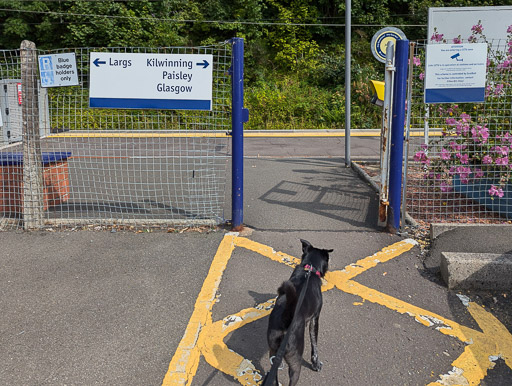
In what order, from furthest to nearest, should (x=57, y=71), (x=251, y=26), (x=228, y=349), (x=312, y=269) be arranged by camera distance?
1. (x=251, y=26)
2. (x=57, y=71)
3. (x=228, y=349)
4. (x=312, y=269)

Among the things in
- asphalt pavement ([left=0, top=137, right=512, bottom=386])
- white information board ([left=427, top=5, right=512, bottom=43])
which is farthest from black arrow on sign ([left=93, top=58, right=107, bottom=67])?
white information board ([left=427, top=5, right=512, bottom=43])

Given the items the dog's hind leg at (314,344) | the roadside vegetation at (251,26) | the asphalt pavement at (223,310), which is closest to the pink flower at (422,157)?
the asphalt pavement at (223,310)

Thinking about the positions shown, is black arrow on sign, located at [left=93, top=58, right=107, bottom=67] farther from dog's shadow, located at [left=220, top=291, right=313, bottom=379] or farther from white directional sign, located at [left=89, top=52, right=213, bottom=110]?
dog's shadow, located at [left=220, top=291, right=313, bottom=379]

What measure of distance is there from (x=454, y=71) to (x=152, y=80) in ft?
11.6

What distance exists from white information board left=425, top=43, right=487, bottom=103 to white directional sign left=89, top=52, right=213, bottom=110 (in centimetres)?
258

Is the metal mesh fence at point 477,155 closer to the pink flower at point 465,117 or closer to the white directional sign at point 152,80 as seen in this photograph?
the pink flower at point 465,117

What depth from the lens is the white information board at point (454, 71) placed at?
5.29 metres

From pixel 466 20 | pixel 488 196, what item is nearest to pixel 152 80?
pixel 488 196

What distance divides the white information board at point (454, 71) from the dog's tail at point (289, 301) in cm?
365

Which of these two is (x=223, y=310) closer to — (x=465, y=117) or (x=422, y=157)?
(x=422, y=157)

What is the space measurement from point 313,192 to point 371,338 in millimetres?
4331

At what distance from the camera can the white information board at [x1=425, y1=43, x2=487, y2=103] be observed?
529cm

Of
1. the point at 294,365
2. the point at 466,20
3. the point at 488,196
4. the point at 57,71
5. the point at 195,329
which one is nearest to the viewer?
the point at 294,365

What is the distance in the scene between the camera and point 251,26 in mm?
27469
